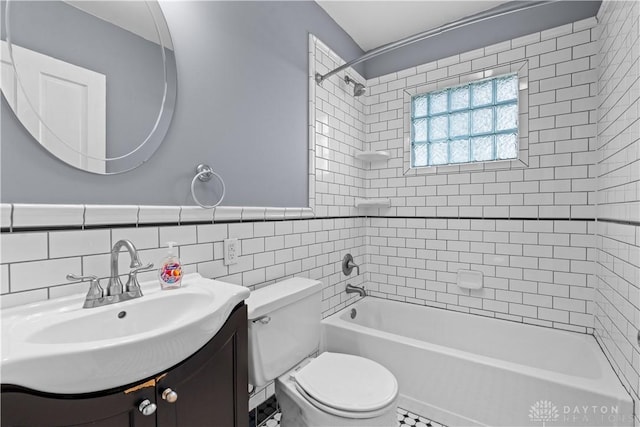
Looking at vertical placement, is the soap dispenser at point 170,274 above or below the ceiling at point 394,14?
below

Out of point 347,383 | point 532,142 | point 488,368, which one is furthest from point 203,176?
point 532,142

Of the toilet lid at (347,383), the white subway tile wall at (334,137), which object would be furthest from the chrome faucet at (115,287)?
the white subway tile wall at (334,137)

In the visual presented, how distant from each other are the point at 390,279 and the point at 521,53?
6.35 feet

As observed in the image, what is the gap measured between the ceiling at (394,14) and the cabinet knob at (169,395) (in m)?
2.39

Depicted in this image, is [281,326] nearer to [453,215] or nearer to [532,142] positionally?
[453,215]

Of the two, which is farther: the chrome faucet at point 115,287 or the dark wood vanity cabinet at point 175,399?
the chrome faucet at point 115,287

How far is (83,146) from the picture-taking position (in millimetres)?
1014

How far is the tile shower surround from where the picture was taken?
6.18 feet

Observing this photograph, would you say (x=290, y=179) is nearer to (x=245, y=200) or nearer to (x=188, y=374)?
(x=245, y=200)

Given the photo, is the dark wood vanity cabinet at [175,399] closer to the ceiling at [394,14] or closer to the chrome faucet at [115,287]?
the chrome faucet at [115,287]

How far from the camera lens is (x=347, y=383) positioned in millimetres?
1416

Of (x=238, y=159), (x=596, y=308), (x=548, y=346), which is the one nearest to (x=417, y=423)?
(x=548, y=346)

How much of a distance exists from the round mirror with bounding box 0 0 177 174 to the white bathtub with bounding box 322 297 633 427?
1.62m

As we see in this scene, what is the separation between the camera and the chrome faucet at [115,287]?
930 mm
